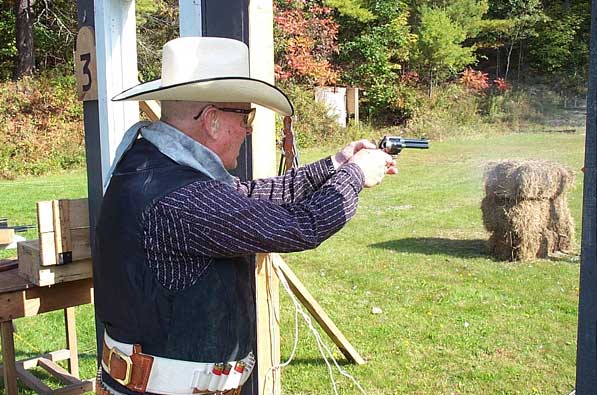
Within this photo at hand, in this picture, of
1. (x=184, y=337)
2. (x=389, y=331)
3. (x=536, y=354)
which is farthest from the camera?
(x=389, y=331)

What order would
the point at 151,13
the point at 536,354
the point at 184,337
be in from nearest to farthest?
the point at 184,337 → the point at 536,354 → the point at 151,13

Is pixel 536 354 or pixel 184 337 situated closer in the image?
pixel 184 337

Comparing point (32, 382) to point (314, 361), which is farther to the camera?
point (314, 361)

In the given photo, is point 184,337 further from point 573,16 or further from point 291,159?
point 573,16

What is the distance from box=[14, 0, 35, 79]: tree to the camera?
15.9m

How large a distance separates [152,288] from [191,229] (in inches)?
7.5

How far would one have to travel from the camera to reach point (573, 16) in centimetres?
1777


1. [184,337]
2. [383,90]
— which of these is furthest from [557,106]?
[184,337]

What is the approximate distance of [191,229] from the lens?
1.52 metres

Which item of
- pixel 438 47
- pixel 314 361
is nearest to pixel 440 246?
pixel 314 361

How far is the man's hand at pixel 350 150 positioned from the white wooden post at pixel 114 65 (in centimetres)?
114

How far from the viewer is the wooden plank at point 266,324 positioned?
234 centimetres

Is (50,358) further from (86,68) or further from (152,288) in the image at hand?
(152,288)

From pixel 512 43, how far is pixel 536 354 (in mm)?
16907
